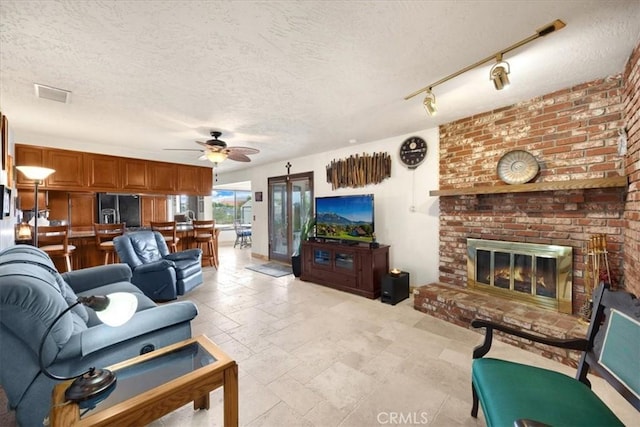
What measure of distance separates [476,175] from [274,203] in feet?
14.3

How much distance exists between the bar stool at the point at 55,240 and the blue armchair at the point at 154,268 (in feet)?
2.80

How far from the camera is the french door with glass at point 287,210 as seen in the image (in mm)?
5641

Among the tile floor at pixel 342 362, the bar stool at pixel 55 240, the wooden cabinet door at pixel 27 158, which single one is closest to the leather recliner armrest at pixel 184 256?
the tile floor at pixel 342 362

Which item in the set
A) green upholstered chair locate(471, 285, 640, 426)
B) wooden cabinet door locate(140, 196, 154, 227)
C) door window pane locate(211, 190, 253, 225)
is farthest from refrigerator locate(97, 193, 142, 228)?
green upholstered chair locate(471, 285, 640, 426)

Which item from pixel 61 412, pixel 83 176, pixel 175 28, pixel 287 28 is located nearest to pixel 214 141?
pixel 175 28

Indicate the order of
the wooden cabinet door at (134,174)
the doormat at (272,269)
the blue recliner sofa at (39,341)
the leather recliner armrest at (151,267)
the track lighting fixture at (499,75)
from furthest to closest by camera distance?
the doormat at (272,269), the wooden cabinet door at (134,174), the leather recliner armrest at (151,267), the track lighting fixture at (499,75), the blue recliner sofa at (39,341)

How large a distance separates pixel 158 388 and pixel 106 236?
13.3ft

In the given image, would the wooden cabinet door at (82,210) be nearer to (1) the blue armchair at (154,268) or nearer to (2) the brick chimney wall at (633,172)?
(1) the blue armchair at (154,268)

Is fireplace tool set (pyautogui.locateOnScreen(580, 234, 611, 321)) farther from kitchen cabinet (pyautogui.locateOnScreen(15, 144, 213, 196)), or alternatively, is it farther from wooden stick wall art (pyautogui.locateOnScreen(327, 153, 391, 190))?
kitchen cabinet (pyautogui.locateOnScreen(15, 144, 213, 196))

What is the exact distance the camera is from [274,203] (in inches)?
251

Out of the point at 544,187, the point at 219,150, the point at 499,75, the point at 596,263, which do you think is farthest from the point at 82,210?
the point at 596,263

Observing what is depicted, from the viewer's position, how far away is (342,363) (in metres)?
2.20

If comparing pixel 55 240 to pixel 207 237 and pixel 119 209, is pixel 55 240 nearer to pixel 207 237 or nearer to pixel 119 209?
pixel 119 209

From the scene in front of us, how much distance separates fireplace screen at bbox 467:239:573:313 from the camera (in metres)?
2.56
